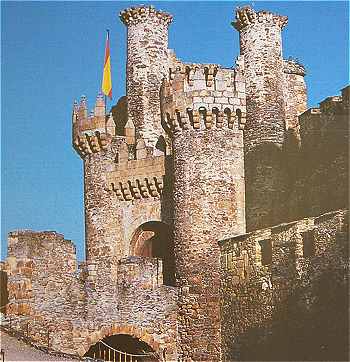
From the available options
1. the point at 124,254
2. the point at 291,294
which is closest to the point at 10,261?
the point at 124,254

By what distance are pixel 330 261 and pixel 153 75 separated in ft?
48.8

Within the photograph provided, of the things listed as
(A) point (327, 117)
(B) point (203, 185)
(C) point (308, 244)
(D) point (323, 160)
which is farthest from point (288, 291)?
(A) point (327, 117)

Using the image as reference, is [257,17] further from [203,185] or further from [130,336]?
[130,336]

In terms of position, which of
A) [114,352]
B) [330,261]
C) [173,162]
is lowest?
[114,352]

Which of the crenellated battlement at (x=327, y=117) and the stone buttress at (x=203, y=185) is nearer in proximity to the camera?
the stone buttress at (x=203, y=185)

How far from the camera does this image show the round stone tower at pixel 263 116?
34988 millimetres

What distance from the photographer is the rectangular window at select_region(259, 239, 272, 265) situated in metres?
26.7

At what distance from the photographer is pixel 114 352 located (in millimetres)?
30266

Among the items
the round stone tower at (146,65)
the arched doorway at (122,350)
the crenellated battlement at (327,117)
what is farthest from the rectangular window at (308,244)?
the round stone tower at (146,65)

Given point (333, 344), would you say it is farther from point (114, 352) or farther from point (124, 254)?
point (124, 254)

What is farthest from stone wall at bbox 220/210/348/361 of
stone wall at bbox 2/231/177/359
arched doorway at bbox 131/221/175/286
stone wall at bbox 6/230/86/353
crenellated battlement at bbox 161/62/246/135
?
arched doorway at bbox 131/221/175/286

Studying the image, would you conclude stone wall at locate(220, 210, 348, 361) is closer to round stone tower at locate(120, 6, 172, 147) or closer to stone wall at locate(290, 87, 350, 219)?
stone wall at locate(290, 87, 350, 219)

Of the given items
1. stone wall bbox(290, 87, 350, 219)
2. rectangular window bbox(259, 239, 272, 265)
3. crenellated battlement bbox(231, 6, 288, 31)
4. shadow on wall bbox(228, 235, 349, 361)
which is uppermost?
crenellated battlement bbox(231, 6, 288, 31)

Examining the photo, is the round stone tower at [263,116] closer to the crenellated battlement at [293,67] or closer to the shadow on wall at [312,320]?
the crenellated battlement at [293,67]
